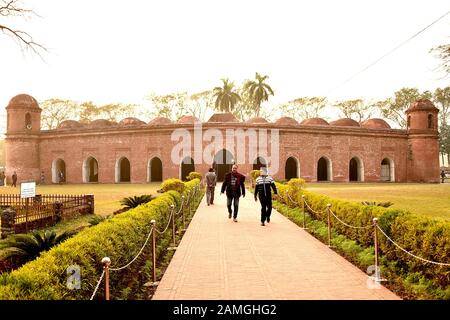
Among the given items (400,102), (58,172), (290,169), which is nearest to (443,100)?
(400,102)

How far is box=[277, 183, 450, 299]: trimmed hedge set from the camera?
446 centimetres

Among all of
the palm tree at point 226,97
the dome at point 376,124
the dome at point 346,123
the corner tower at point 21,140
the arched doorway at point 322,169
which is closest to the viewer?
the corner tower at point 21,140

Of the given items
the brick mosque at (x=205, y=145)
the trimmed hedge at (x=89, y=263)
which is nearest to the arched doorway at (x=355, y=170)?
the brick mosque at (x=205, y=145)

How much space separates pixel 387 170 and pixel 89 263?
120 ft

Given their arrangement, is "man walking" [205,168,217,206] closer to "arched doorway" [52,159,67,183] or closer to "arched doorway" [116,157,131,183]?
"arched doorway" [116,157,131,183]

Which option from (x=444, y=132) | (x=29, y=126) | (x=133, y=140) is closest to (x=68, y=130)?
(x=29, y=126)

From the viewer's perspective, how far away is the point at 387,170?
36.2 m

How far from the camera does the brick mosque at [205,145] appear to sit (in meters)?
31.1

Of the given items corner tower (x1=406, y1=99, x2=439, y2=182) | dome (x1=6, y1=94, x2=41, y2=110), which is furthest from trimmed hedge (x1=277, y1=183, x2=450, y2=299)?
dome (x1=6, y1=94, x2=41, y2=110)

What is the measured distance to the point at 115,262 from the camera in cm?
459

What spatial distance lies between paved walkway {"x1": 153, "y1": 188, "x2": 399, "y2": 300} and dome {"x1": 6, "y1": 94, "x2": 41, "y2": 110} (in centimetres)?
3056

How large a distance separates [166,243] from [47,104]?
44733 mm

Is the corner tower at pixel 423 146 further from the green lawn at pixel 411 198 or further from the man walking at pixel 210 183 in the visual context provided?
the man walking at pixel 210 183

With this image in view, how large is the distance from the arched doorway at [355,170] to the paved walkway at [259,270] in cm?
2720
